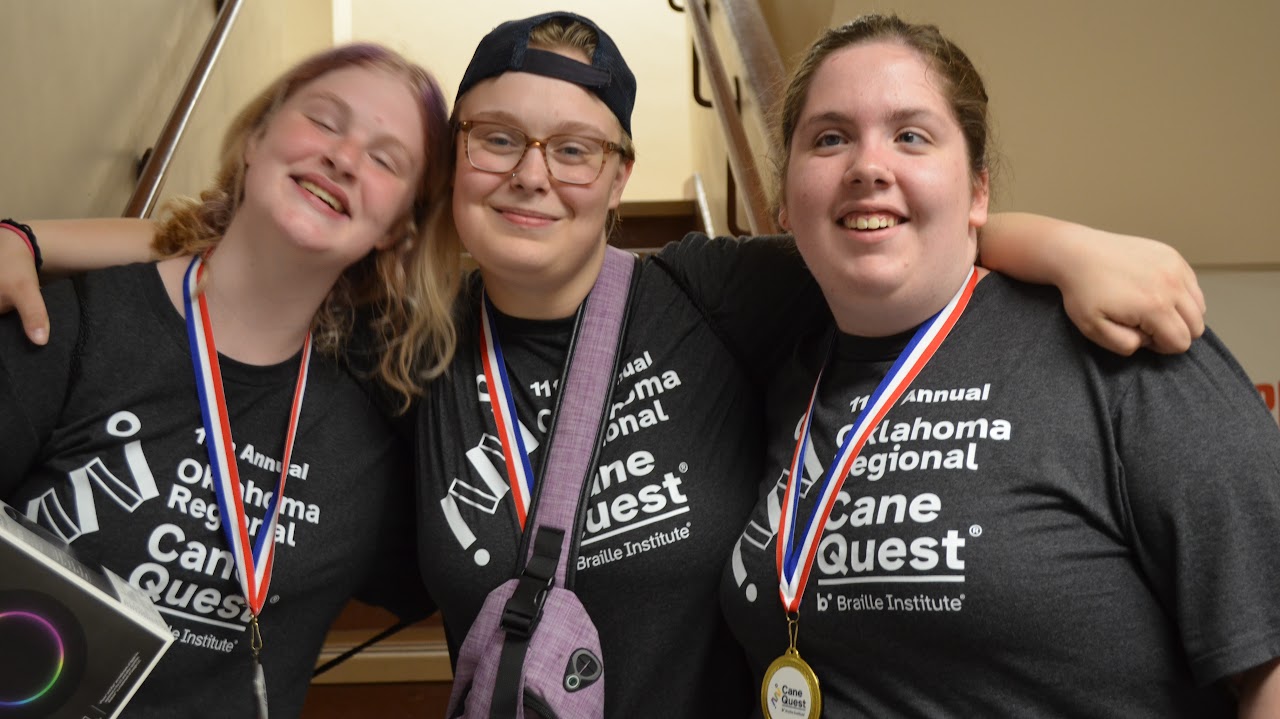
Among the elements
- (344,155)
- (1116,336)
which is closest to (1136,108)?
(1116,336)


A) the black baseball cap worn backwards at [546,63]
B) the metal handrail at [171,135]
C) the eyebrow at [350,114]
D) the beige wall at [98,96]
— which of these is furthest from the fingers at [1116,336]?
the metal handrail at [171,135]

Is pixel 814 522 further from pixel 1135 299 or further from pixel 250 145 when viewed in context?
pixel 250 145

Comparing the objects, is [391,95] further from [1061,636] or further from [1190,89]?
[1190,89]

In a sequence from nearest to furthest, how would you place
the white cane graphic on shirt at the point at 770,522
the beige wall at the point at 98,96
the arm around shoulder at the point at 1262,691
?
the arm around shoulder at the point at 1262,691, the white cane graphic on shirt at the point at 770,522, the beige wall at the point at 98,96

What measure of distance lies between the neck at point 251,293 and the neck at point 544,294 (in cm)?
31

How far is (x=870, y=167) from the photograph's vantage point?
1315 mm

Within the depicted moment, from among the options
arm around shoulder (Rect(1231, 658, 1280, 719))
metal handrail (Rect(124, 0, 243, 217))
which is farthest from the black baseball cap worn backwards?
metal handrail (Rect(124, 0, 243, 217))

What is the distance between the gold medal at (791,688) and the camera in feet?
4.30

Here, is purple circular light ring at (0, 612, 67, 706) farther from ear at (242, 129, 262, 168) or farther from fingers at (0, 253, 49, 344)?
ear at (242, 129, 262, 168)

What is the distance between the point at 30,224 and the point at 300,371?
494mm

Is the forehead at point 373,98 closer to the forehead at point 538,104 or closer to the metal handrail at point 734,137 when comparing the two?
the forehead at point 538,104

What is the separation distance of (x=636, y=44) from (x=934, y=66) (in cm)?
579

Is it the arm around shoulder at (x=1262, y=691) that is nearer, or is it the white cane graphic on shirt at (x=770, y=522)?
the arm around shoulder at (x=1262, y=691)

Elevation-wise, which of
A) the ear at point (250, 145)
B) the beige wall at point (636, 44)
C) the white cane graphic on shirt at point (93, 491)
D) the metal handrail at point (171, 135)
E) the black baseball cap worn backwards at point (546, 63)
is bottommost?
the white cane graphic on shirt at point (93, 491)
